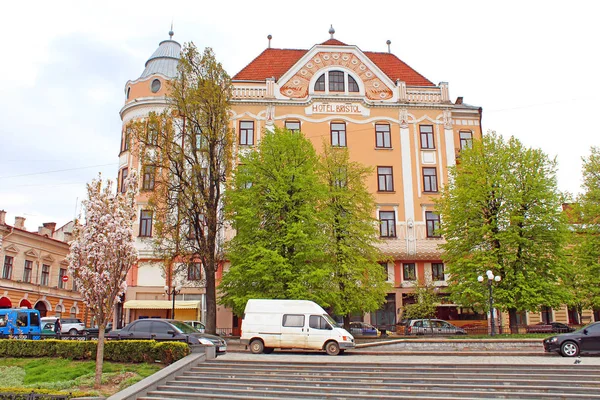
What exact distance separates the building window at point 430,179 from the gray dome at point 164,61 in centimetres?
→ 2008

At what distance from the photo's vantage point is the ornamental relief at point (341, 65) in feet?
133

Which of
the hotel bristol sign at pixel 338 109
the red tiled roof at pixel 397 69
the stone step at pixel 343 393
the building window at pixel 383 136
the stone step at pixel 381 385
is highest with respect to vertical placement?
the red tiled roof at pixel 397 69

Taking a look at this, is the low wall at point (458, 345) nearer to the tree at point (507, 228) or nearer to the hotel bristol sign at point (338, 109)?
the tree at point (507, 228)

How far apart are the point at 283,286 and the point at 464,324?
16.3 meters

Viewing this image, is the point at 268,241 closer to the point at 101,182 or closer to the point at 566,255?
the point at 101,182

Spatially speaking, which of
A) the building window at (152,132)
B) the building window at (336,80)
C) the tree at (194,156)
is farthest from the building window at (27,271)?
the building window at (336,80)

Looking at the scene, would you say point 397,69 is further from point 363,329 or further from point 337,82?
point 363,329

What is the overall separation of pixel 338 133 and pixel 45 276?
29.6 metres

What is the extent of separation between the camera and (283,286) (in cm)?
2627

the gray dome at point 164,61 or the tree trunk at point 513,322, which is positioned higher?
the gray dome at point 164,61

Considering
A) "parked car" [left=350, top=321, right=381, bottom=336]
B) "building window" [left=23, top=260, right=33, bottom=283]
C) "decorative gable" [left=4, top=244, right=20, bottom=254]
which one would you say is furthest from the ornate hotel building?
"building window" [left=23, top=260, right=33, bottom=283]

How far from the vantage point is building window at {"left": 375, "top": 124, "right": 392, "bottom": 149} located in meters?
40.1

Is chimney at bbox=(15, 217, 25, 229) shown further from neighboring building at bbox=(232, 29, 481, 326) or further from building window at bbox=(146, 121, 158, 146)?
building window at bbox=(146, 121, 158, 146)

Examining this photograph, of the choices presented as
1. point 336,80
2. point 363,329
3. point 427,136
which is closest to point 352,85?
point 336,80
